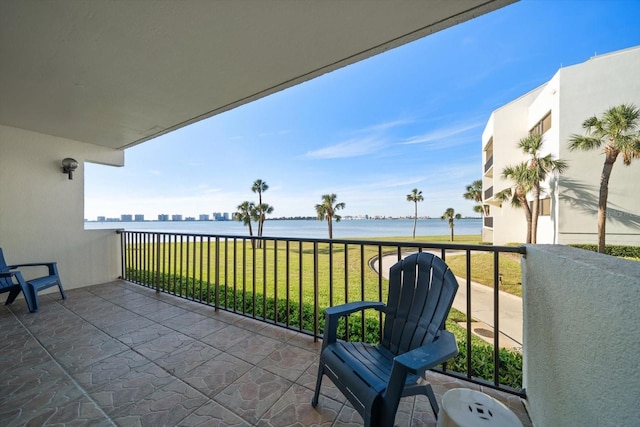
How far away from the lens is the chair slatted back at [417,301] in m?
1.42

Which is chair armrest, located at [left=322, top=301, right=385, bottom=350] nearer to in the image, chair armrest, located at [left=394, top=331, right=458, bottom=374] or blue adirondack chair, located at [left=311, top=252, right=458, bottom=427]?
blue adirondack chair, located at [left=311, top=252, right=458, bottom=427]

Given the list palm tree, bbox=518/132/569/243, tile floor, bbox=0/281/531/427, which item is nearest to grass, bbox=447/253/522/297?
palm tree, bbox=518/132/569/243

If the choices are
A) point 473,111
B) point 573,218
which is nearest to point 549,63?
point 473,111

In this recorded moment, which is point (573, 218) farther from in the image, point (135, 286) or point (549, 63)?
point (135, 286)

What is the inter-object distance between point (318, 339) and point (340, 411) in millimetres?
910

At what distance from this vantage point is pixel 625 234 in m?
10.2

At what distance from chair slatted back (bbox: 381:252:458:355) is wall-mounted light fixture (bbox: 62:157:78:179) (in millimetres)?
5482

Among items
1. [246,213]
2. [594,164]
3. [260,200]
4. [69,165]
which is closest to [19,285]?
[69,165]

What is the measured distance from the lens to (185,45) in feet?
6.52

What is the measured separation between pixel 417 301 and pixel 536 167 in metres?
14.6

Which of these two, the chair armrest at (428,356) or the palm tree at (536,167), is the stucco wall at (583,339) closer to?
the chair armrest at (428,356)

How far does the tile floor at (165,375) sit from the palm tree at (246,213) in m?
19.3

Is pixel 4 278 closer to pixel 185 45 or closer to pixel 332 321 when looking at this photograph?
pixel 185 45

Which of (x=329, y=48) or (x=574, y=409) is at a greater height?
(x=329, y=48)
